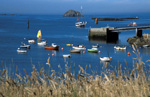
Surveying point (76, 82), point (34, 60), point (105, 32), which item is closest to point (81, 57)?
point (34, 60)

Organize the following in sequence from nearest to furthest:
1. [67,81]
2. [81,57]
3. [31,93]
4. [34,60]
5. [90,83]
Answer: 1. [31,93]
2. [90,83]
3. [67,81]
4. [34,60]
5. [81,57]

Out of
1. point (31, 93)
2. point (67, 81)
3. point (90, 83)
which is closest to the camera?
point (31, 93)

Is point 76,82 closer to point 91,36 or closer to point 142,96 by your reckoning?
point 142,96

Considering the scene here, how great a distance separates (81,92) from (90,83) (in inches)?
8.0

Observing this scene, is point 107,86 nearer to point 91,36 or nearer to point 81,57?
point 81,57

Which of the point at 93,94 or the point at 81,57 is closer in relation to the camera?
the point at 93,94

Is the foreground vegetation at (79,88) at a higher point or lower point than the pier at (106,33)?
higher

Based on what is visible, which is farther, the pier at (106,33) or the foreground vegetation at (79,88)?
the pier at (106,33)

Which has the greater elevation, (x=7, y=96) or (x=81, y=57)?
(x=7, y=96)

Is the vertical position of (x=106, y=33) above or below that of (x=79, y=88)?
below

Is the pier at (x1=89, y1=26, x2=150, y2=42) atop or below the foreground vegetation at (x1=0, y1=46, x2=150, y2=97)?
below

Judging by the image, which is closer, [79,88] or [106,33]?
[79,88]

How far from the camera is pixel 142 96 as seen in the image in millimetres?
4234

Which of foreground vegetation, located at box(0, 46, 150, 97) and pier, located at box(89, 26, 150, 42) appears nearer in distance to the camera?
foreground vegetation, located at box(0, 46, 150, 97)
